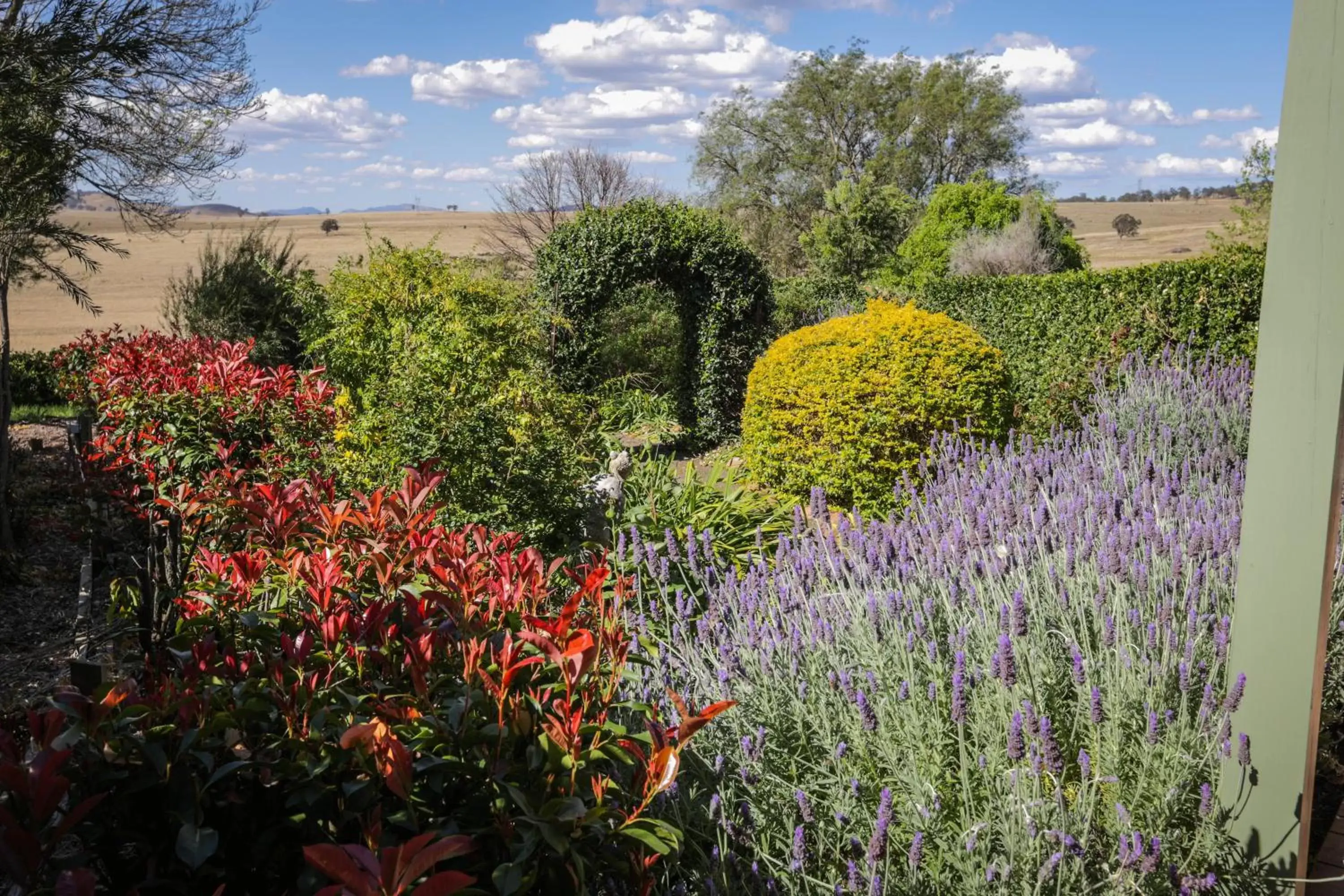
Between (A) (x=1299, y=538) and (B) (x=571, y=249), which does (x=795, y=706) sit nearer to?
(A) (x=1299, y=538)

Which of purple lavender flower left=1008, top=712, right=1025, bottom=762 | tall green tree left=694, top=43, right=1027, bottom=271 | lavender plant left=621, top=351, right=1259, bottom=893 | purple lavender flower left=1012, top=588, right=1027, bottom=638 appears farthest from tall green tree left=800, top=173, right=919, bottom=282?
purple lavender flower left=1008, top=712, right=1025, bottom=762

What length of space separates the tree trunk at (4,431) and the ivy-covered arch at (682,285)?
4.98 m

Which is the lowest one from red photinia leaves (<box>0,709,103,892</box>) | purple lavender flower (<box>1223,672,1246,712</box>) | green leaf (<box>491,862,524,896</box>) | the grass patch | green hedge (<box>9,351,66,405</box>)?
the grass patch

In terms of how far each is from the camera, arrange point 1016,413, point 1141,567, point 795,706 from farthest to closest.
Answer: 1. point 1016,413
2. point 1141,567
3. point 795,706

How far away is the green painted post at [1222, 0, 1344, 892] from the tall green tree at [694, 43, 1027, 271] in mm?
28739

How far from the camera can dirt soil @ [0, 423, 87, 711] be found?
181 inches

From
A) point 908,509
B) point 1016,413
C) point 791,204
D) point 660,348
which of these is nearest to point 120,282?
point 791,204

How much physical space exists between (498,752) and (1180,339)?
28.0ft

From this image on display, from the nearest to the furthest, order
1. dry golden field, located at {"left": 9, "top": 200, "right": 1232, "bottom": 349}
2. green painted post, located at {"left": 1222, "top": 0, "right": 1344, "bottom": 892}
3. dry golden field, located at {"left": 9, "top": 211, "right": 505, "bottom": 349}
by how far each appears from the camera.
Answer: green painted post, located at {"left": 1222, "top": 0, "right": 1344, "bottom": 892}, dry golden field, located at {"left": 9, "top": 211, "right": 505, "bottom": 349}, dry golden field, located at {"left": 9, "top": 200, "right": 1232, "bottom": 349}

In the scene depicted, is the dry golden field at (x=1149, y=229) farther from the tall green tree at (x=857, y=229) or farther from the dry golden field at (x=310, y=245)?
the tall green tree at (x=857, y=229)

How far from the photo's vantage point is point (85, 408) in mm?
8609

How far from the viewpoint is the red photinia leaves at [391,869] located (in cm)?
97

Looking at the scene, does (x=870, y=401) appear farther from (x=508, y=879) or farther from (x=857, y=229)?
(x=857, y=229)

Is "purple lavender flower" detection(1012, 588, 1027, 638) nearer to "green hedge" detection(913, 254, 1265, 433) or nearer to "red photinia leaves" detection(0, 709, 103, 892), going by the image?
"red photinia leaves" detection(0, 709, 103, 892)
